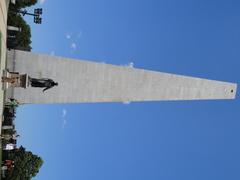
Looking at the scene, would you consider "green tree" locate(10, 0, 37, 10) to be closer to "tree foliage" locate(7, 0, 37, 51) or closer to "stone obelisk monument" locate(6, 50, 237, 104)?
"tree foliage" locate(7, 0, 37, 51)

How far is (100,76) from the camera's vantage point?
27906mm

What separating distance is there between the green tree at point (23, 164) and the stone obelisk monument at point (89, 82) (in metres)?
14.0

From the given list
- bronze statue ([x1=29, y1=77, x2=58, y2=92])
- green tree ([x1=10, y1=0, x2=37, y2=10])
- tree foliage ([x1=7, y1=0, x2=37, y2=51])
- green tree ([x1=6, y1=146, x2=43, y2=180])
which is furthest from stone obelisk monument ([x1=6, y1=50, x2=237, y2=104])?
green tree ([x1=10, y1=0, x2=37, y2=10])

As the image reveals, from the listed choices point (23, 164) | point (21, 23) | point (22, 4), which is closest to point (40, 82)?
point (23, 164)

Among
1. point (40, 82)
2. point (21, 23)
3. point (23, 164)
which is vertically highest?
point (21, 23)

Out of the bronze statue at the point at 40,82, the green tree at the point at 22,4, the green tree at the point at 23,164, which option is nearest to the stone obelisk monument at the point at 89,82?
the bronze statue at the point at 40,82

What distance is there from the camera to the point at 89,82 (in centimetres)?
2775

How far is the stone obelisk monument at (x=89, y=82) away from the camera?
26.3m

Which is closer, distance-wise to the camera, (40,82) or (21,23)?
(40,82)

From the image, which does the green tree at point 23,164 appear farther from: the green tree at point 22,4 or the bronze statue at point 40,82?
the bronze statue at point 40,82

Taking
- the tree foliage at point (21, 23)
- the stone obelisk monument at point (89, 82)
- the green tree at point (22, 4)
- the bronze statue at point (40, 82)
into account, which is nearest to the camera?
the bronze statue at point (40, 82)

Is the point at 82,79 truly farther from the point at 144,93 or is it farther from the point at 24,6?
the point at 24,6

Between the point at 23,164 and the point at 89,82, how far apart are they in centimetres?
1655

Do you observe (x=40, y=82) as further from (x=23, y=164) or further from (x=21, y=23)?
(x=21, y=23)
